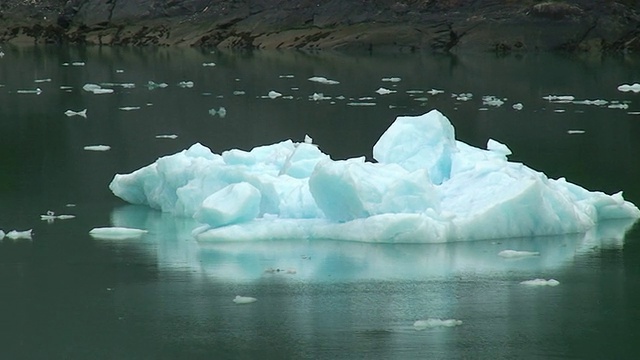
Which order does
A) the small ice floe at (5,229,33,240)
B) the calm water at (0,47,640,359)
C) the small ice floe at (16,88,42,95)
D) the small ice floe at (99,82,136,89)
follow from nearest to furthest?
the calm water at (0,47,640,359), the small ice floe at (5,229,33,240), the small ice floe at (16,88,42,95), the small ice floe at (99,82,136,89)

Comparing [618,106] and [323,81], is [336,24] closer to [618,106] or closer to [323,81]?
[323,81]

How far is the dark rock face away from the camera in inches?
979

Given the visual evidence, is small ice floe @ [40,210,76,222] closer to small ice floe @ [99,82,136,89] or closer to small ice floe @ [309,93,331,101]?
small ice floe @ [309,93,331,101]

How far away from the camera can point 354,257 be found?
24.1 feet

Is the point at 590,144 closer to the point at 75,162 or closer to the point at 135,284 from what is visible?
the point at 75,162

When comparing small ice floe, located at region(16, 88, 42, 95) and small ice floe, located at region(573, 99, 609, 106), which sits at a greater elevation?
small ice floe, located at region(573, 99, 609, 106)

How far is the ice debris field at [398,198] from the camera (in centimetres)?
764

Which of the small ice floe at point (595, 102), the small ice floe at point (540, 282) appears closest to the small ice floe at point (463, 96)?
the small ice floe at point (595, 102)

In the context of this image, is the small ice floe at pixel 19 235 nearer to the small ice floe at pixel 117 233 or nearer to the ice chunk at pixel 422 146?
the small ice floe at pixel 117 233

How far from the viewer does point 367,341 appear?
5715mm

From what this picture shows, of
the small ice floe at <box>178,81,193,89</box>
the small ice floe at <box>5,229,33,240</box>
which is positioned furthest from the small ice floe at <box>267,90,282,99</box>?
the small ice floe at <box>5,229,33,240</box>

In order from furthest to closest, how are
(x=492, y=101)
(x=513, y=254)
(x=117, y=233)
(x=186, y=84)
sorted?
(x=186, y=84), (x=492, y=101), (x=117, y=233), (x=513, y=254)

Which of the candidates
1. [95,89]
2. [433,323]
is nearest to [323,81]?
[95,89]

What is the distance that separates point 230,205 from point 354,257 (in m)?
0.88
